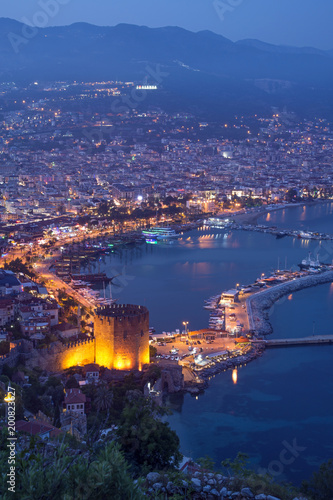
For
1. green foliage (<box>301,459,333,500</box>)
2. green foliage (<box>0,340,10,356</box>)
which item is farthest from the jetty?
green foliage (<box>301,459,333,500</box>)

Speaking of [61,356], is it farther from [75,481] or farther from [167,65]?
[167,65]

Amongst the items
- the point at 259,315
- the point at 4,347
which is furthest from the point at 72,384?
the point at 259,315

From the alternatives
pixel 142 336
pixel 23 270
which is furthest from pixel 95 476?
pixel 23 270

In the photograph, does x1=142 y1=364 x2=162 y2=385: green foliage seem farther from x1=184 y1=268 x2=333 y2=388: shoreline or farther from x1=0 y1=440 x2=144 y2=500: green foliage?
x1=0 y1=440 x2=144 y2=500: green foliage

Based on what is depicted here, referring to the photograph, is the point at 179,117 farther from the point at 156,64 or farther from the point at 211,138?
the point at 156,64

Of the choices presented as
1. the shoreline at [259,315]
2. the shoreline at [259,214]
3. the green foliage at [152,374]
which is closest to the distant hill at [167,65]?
the shoreline at [259,214]

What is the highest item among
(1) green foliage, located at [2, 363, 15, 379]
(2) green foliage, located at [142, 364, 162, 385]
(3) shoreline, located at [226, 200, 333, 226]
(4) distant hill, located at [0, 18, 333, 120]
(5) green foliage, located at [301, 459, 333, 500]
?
(4) distant hill, located at [0, 18, 333, 120]
